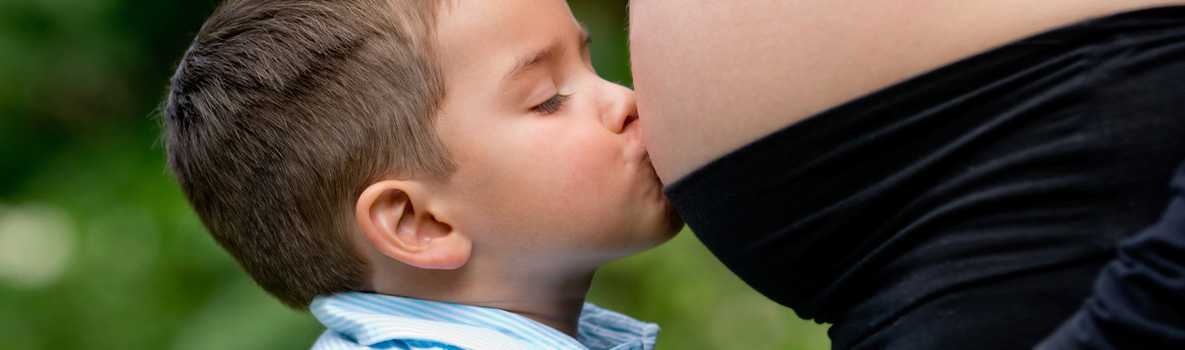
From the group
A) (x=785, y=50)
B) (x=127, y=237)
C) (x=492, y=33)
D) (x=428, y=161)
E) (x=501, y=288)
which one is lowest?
(x=127, y=237)

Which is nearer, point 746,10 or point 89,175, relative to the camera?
point 746,10

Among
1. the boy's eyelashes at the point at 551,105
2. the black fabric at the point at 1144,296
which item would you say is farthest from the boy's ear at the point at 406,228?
the black fabric at the point at 1144,296

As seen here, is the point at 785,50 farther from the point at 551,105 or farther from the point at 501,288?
the point at 501,288

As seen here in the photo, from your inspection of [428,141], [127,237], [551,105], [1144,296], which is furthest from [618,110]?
[127,237]

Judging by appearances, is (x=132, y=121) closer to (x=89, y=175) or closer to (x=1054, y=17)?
(x=89, y=175)

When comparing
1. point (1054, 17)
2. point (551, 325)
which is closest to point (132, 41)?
point (551, 325)

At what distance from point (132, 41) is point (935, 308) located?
10.9 feet

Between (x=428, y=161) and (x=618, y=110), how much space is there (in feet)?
0.63

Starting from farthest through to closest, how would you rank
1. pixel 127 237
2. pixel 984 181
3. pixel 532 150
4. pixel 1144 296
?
pixel 127 237 < pixel 532 150 < pixel 984 181 < pixel 1144 296

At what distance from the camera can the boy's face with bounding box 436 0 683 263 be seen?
51.1 inches

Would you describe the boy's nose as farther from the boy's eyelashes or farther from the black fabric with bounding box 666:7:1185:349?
the black fabric with bounding box 666:7:1185:349

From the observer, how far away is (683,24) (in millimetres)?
1052

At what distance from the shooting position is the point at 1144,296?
A: 803mm

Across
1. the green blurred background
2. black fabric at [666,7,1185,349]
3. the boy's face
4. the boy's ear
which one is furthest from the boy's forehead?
the green blurred background
